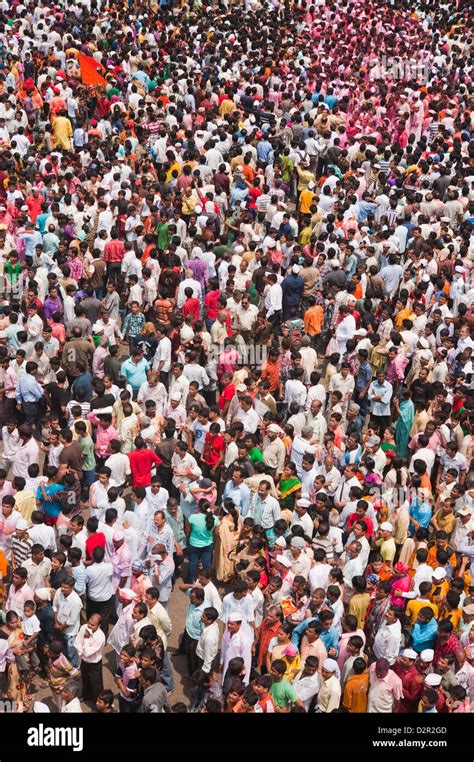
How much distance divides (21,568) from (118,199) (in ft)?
25.6

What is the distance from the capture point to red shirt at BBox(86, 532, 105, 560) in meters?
11.2

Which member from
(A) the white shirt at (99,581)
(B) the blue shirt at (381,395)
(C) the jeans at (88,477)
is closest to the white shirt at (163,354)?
(C) the jeans at (88,477)

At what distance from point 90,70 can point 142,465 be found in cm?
1305

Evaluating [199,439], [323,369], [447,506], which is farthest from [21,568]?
[323,369]

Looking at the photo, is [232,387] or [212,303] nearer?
[232,387]

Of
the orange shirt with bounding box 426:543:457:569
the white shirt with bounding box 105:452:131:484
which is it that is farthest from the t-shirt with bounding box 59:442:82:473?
the orange shirt with bounding box 426:543:457:569

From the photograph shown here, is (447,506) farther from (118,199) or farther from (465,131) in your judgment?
(465,131)

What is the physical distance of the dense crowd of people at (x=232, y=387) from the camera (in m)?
10.6

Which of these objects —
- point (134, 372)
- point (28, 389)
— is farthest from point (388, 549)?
point (28, 389)

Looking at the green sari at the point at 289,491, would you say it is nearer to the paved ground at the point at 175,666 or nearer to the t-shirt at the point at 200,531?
the t-shirt at the point at 200,531

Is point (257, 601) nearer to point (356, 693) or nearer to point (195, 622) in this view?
point (195, 622)

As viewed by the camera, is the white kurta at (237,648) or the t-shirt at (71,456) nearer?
the white kurta at (237,648)

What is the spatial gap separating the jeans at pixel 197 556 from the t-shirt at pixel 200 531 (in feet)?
0.24

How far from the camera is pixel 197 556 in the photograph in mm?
12031
